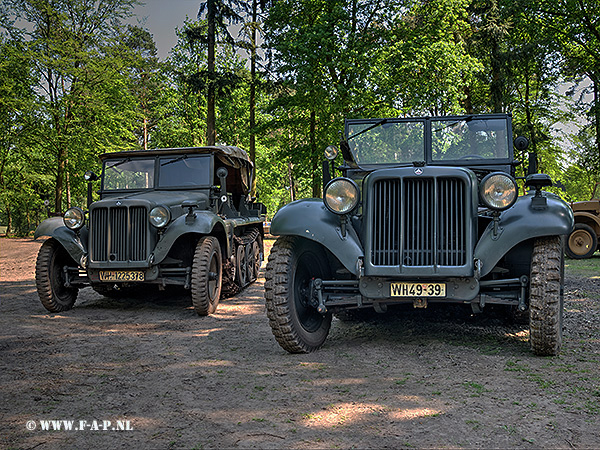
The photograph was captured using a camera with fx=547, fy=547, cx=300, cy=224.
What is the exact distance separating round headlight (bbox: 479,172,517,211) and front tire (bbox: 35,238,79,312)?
5.90 metres

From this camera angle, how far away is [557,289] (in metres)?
4.36

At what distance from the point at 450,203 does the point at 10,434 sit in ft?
11.7

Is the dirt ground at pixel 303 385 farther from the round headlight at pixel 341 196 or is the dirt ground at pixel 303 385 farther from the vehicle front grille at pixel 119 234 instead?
the round headlight at pixel 341 196

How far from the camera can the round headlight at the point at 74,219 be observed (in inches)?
305

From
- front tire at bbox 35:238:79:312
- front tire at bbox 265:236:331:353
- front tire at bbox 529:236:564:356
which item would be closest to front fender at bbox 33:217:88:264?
front tire at bbox 35:238:79:312

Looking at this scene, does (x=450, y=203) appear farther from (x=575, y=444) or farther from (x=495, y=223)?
(x=575, y=444)

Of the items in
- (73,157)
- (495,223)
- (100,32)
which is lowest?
(495,223)

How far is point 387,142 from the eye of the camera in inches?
262

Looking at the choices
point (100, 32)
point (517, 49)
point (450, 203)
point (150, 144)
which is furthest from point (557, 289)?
point (150, 144)

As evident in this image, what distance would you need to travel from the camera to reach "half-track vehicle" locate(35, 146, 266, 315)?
7.36 meters

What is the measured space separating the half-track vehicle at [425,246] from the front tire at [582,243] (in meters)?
11.7

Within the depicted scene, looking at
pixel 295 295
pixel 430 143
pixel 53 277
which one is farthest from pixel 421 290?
pixel 53 277

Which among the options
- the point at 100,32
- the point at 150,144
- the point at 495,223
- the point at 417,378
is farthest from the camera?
the point at 150,144

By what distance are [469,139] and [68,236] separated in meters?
5.52
